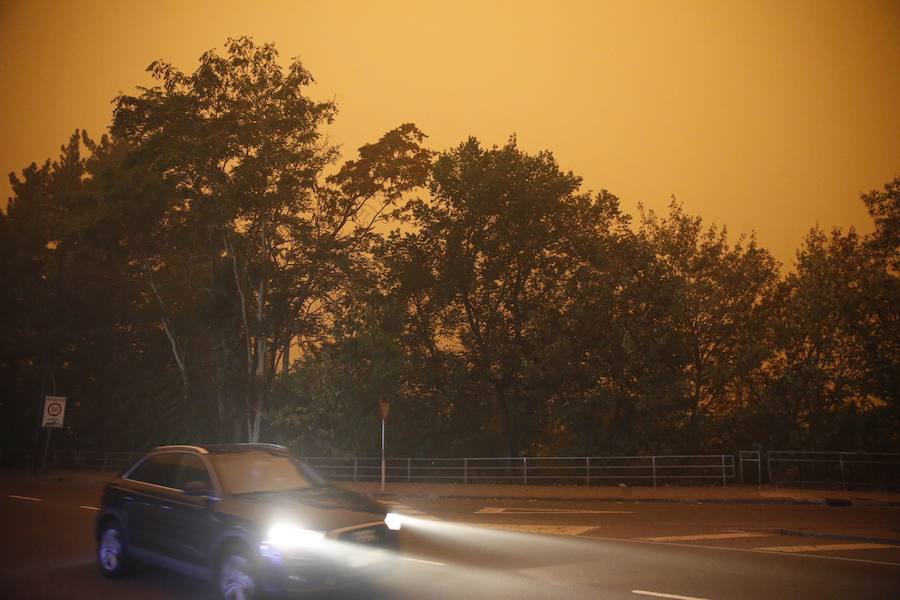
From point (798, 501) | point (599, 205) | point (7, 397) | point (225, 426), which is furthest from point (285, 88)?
point (7, 397)

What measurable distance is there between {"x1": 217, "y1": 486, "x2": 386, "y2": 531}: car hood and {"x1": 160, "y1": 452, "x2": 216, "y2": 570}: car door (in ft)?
1.18

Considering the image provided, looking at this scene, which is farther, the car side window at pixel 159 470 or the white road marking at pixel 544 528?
the white road marking at pixel 544 528

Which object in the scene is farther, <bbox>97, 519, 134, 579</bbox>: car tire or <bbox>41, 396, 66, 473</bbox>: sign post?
<bbox>41, 396, 66, 473</bbox>: sign post

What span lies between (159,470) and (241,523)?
226 cm

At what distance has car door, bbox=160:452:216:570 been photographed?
8211 millimetres

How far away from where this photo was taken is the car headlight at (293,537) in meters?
7.39

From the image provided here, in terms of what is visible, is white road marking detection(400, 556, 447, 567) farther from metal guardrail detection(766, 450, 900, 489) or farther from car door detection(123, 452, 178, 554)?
metal guardrail detection(766, 450, 900, 489)

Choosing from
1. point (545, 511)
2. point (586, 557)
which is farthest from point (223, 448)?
point (545, 511)

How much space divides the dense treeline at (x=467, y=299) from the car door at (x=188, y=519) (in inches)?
845

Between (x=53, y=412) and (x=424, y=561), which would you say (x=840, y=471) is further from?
(x=53, y=412)

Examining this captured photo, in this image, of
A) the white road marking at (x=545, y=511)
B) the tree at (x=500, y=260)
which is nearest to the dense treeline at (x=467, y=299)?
the tree at (x=500, y=260)

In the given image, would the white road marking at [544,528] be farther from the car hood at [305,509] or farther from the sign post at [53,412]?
the sign post at [53,412]

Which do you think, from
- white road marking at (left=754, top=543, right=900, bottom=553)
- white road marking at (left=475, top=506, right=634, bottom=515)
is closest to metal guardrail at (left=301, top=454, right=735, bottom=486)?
white road marking at (left=475, top=506, right=634, bottom=515)

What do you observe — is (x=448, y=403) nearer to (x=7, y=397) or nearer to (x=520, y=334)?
(x=520, y=334)
